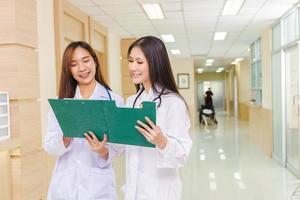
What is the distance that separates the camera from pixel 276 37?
7902mm

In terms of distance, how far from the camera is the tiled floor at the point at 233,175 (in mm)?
5309

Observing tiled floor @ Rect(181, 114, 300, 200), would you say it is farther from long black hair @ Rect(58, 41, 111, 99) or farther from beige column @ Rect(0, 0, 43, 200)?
long black hair @ Rect(58, 41, 111, 99)

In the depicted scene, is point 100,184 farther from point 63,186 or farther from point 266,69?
point 266,69

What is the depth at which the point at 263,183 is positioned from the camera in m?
5.87

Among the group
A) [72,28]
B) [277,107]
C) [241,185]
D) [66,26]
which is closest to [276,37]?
[277,107]

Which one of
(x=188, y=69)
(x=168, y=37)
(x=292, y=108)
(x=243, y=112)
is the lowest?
(x=243, y=112)

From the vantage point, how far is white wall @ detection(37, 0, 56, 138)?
14.4ft

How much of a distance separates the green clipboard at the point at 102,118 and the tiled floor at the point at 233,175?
3433mm

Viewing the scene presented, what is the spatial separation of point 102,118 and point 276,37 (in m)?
7.07

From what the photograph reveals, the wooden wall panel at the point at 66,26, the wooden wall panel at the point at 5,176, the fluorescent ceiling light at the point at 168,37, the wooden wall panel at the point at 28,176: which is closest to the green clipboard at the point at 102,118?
the wooden wall panel at the point at 5,176

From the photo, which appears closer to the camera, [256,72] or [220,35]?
[220,35]

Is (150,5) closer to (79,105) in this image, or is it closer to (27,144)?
(27,144)

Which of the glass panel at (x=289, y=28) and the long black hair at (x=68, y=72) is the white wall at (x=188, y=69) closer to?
the glass panel at (x=289, y=28)

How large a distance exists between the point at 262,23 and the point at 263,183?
146 inches
